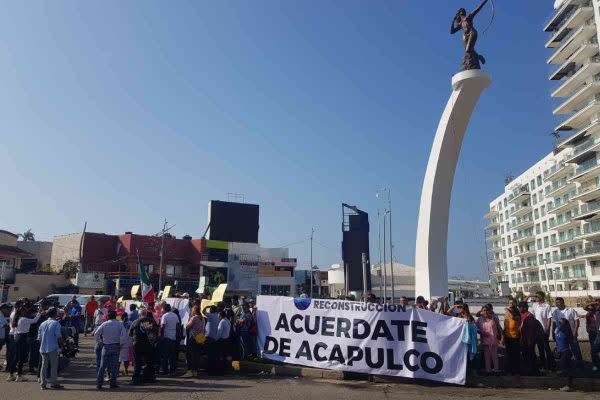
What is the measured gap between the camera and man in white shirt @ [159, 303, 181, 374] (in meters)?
11.4

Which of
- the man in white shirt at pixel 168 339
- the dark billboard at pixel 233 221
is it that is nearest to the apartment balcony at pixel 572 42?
the dark billboard at pixel 233 221

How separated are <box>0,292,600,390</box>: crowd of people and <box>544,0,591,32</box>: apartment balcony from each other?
57389 millimetres

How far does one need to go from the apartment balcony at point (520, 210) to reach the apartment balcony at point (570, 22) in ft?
80.2

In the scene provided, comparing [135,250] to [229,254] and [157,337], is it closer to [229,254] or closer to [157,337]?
[229,254]

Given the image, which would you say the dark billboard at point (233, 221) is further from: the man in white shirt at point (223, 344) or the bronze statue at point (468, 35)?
the man in white shirt at point (223, 344)

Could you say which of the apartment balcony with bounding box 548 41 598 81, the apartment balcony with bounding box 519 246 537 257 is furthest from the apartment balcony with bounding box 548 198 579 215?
the apartment balcony with bounding box 548 41 598 81

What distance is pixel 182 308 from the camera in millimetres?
14312

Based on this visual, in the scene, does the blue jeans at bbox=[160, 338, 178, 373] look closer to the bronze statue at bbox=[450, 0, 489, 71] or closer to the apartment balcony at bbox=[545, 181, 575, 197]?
the bronze statue at bbox=[450, 0, 489, 71]

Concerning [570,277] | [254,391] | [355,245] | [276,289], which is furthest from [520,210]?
[254,391]

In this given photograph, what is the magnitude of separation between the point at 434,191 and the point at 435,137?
2424mm

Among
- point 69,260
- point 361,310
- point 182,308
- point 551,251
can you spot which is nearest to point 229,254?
point 69,260

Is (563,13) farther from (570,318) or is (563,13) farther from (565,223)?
(570,318)

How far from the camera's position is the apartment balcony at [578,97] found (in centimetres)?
5419

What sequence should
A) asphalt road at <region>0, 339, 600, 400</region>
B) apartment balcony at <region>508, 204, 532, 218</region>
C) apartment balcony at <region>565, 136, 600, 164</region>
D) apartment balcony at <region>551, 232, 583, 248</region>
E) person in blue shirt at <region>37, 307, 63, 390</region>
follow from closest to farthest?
asphalt road at <region>0, 339, 600, 400</region>
person in blue shirt at <region>37, 307, 63, 390</region>
apartment balcony at <region>565, 136, 600, 164</region>
apartment balcony at <region>551, 232, 583, 248</region>
apartment balcony at <region>508, 204, 532, 218</region>
